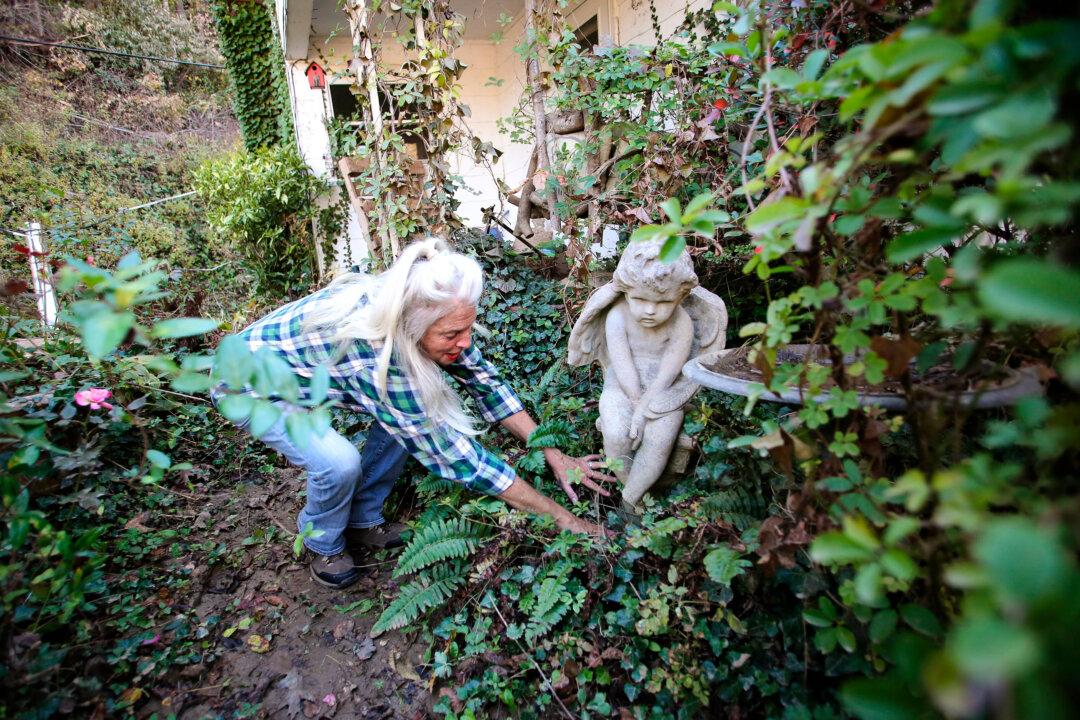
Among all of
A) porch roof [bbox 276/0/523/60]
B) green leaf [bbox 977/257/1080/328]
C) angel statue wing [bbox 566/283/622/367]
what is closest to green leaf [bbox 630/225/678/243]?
green leaf [bbox 977/257/1080/328]

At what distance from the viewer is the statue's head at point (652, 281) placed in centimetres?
224

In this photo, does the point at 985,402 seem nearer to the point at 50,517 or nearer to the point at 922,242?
the point at 922,242

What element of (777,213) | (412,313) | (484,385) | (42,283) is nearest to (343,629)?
(484,385)

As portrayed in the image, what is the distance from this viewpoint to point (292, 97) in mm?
7398

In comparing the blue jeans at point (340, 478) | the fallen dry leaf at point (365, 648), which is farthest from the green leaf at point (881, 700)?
the fallen dry leaf at point (365, 648)

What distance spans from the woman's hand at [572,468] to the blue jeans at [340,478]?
2.94ft

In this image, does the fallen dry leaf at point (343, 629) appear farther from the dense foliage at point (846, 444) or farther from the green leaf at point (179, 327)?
the green leaf at point (179, 327)

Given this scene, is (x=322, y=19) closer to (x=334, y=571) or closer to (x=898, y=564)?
(x=334, y=571)

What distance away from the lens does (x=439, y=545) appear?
2443 millimetres

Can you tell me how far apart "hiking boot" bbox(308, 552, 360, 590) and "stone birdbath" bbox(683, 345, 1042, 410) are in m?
1.99

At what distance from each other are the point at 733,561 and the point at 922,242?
1370 mm

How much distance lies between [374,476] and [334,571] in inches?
20.5

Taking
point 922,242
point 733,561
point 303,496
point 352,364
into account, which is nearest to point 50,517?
point 303,496

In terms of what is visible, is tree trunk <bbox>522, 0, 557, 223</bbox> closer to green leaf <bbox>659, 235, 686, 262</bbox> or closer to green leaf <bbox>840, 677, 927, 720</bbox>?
green leaf <bbox>659, 235, 686, 262</bbox>
